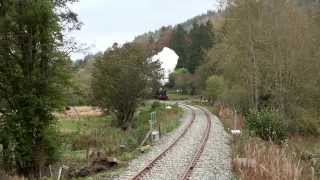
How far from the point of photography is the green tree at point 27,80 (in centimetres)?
2128

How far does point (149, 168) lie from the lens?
19531 millimetres

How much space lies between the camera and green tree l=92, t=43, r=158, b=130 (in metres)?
50.9

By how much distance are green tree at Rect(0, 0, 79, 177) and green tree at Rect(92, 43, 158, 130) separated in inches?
1093

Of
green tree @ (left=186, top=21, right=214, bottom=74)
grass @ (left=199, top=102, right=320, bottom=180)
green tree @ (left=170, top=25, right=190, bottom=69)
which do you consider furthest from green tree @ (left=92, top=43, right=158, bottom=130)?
green tree @ (left=170, top=25, right=190, bottom=69)

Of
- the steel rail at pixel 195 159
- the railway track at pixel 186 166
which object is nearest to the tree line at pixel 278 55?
the steel rail at pixel 195 159

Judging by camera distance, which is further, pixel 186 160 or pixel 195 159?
pixel 195 159

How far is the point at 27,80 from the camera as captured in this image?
70.6ft

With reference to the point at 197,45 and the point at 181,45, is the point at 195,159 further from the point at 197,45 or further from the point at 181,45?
the point at 181,45

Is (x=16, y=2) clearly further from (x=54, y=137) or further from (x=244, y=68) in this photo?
(x=244, y=68)

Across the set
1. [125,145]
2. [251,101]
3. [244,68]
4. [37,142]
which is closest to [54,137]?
[37,142]

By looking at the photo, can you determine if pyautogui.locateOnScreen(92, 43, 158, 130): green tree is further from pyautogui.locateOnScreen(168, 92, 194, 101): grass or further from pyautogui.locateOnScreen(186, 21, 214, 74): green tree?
pyautogui.locateOnScreen(186, 21, 214, 74): green tree

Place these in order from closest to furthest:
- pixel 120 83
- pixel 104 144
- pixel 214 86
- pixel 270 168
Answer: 1. pixel 270 168
2. pixel 104 144
3. pixel 120 83
4. pixel 214 86

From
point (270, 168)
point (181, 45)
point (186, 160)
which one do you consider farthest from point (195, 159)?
point (181, 45)

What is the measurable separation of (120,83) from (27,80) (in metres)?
29.4
